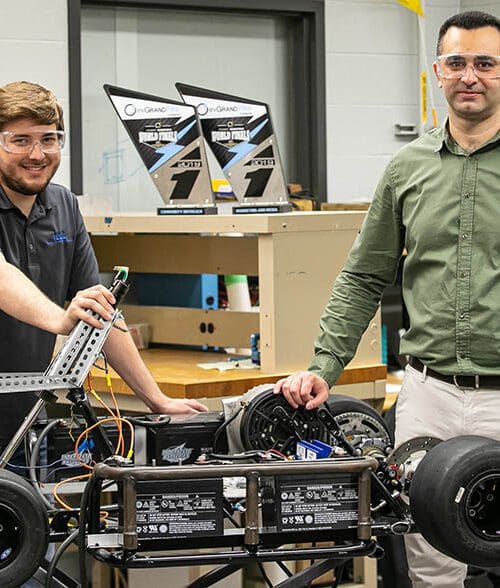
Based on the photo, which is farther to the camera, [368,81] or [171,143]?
[368,81]

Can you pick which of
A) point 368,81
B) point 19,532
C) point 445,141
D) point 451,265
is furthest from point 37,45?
point 19,532

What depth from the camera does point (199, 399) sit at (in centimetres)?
344

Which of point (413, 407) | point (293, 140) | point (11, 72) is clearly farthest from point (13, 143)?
point (293, 140)

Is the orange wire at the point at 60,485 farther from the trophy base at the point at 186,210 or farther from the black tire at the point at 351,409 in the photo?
the trophy base at the point at 186,210

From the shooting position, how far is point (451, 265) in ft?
8.66

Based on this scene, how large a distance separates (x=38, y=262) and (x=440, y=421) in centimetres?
101

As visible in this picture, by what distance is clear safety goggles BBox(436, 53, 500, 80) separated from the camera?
102 inches

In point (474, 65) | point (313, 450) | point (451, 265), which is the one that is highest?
point (474, 65)

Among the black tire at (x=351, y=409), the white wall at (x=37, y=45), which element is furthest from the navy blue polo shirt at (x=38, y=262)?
the white wall at (x=37, y=45)

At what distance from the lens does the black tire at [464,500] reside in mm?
2020

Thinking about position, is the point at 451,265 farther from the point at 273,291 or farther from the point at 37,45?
the point at 37,45

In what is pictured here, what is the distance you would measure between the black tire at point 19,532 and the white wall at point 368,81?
4.21m

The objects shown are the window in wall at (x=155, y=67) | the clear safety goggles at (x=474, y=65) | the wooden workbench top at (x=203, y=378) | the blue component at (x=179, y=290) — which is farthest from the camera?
the window in wall at (x=155, y=67)

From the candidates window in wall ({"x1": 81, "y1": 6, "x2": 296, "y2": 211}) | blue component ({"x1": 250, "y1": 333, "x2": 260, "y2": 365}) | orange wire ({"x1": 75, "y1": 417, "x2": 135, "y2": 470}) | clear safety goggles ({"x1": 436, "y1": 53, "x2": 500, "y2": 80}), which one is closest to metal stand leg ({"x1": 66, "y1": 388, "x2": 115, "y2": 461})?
orange wire ({"x1": 75, "y1": 417, "x2": 135, "y2": 470})
